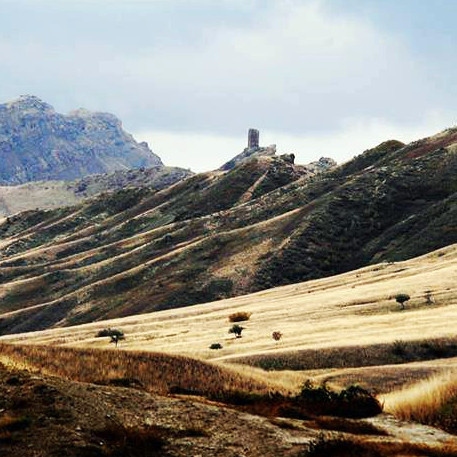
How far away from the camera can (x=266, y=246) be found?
4734 inches

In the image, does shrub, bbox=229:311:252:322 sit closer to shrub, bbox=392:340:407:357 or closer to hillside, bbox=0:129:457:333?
shrub, bbox=392:340:407:357

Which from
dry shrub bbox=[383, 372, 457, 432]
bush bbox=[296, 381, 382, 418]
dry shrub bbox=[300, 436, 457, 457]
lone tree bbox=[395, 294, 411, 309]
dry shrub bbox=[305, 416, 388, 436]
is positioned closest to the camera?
dry shrub bbox=[300, 436, 457, 457]

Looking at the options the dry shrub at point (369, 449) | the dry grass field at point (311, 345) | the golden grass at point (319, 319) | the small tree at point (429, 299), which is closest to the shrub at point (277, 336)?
the dry grass field at point (311, 345)

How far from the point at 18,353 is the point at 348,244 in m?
103

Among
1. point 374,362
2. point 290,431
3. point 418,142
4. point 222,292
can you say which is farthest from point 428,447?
point 418,142

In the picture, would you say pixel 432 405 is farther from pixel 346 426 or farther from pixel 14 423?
pixel 14 423

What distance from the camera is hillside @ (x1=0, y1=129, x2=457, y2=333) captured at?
11169 cm

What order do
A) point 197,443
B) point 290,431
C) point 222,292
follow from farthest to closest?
point 222,292 < point 290,431 < point 197,443

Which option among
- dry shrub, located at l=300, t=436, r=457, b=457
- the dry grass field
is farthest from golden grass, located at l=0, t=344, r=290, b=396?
dry shrub, located at l=300, t=436, r=457, b=457

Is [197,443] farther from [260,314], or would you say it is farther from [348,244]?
[348,244]

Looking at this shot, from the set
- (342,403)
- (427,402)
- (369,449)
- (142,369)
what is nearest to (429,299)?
(142,369)

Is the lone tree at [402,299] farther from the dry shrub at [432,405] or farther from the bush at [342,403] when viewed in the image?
the dry shrub at [432,405]

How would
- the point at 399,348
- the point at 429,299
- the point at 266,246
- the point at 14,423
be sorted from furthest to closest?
the point at 266,246, the point at 429,299, the point at 399,348, the point at 14,423

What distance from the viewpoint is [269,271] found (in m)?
113
